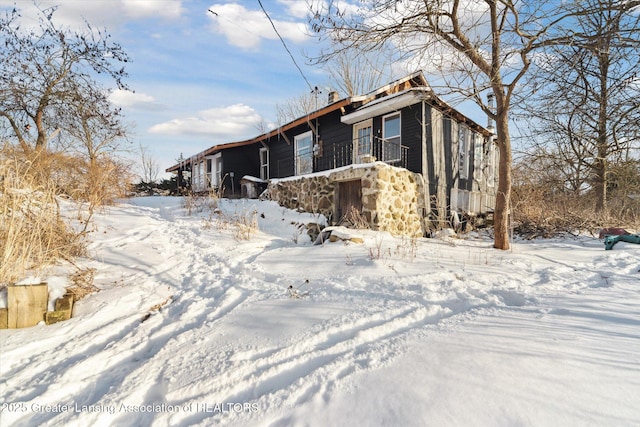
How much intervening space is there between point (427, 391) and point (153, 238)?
6.22m

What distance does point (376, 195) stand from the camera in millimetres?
7965

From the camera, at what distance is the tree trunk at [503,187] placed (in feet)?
22.1

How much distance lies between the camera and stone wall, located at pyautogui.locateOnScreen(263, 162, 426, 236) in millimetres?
8055

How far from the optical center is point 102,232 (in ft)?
19.3

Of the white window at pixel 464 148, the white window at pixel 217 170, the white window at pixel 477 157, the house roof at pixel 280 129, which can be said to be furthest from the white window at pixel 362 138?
the white window at pixel 217 170

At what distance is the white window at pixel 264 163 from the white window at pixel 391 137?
7.86 m

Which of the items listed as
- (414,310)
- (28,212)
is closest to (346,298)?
(414,310)

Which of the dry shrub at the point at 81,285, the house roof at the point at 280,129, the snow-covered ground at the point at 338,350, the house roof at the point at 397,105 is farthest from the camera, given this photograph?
the house roof at the point at 280,129

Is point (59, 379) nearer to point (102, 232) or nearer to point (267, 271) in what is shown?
point (267, 271)

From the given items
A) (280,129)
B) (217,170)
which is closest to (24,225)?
(280,129)

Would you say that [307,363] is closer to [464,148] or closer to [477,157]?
[464,148]

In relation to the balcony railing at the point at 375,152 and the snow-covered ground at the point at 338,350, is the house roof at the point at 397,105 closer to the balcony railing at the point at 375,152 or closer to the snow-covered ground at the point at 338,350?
the balcony railing at the point at 375,152

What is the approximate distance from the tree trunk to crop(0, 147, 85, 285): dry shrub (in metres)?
8.23

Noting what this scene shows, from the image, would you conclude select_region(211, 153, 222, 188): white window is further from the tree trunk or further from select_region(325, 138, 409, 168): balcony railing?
the tree trunk
